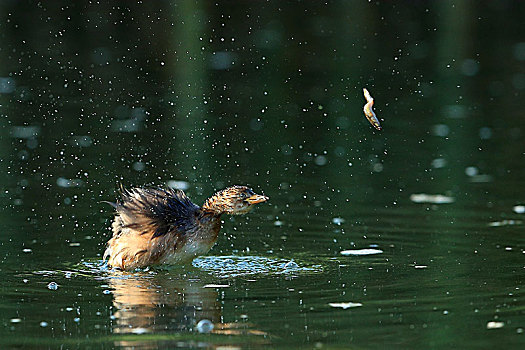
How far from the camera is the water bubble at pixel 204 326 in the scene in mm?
8367

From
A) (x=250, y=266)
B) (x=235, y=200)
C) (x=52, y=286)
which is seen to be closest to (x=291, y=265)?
(x=250, y=266)

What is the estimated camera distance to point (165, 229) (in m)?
11.0

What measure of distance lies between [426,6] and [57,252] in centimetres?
2737

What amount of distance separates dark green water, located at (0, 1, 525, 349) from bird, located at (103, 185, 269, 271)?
0.23 m

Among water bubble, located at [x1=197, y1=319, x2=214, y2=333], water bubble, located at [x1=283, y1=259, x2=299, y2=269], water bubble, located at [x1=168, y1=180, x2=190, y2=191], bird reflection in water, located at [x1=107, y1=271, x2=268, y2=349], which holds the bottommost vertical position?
water bubble, located at [x1=197, y1=319, x2=214, y2=333]

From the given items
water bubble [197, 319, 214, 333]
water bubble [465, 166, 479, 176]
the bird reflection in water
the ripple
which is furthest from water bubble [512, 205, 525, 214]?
water bubble [197, 319, 214, 333]

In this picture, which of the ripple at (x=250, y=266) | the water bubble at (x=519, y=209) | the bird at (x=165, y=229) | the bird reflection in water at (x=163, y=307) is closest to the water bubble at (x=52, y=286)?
the bird reflection in water at (x=163, y=307)

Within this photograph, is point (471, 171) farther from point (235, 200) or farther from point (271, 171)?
point (235, 200)

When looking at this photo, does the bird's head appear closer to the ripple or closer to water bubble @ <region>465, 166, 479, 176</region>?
the ripple

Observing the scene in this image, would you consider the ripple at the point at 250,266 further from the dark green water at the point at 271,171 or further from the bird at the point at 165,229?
the bird at the point at 165,229

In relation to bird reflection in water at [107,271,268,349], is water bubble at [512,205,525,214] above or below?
above

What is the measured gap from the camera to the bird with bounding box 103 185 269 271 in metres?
10.9

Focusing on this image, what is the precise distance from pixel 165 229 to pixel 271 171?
4.92 meters

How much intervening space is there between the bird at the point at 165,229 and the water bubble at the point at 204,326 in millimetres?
2413
